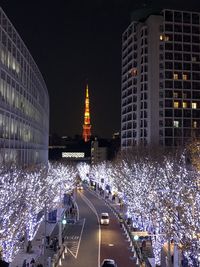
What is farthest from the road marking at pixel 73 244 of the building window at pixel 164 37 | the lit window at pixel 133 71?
the lit window at pixel 133 71

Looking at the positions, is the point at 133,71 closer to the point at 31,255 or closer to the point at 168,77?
the point at 168,77

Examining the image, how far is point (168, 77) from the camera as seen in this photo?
87812 mm

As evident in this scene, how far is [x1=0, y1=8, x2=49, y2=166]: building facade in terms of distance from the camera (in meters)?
38.3

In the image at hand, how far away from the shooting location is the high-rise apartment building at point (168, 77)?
8612 cm

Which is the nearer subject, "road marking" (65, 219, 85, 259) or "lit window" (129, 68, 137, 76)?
"road marking" (65, 219, 85, 259)

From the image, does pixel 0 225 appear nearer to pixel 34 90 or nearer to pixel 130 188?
pixel 130 188

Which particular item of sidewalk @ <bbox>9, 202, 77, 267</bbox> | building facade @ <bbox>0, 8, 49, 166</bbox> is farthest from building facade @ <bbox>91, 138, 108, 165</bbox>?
sidewalk @ <bbox>9, 202, 77, 267</bbox>

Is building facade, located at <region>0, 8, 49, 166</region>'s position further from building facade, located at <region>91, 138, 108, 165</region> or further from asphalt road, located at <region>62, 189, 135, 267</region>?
building facade, located at <region>91, 138, 108, 165</region>

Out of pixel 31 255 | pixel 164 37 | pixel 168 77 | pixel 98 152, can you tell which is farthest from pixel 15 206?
pixel 98 152

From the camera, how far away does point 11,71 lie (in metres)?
41.8

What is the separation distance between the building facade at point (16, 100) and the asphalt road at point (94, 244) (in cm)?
877

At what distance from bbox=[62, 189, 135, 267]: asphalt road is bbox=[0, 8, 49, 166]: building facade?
877cm

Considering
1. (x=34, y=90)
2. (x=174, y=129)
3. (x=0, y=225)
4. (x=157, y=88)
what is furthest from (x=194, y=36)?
(x=0, y=225)

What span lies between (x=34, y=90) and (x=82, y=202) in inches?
730
